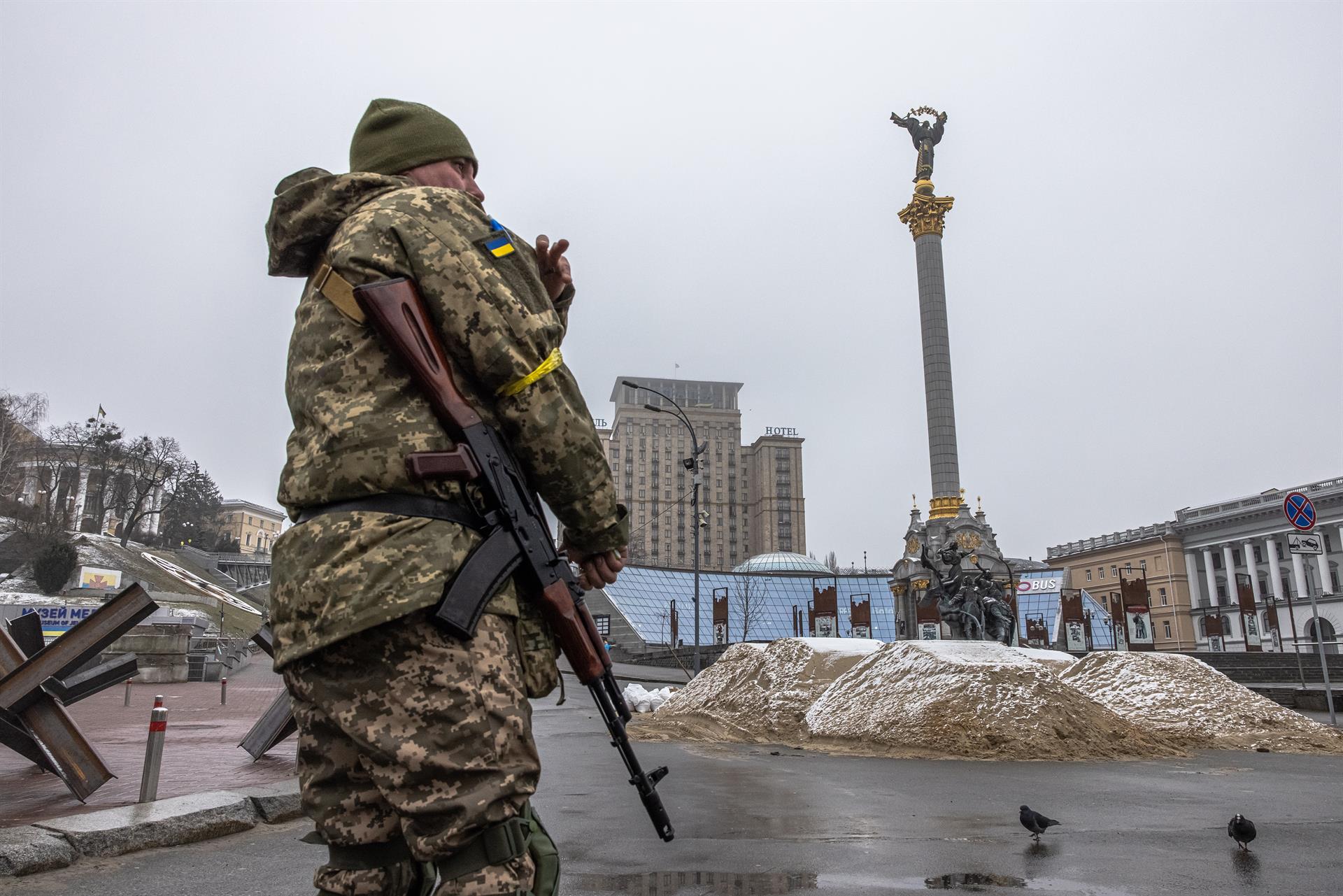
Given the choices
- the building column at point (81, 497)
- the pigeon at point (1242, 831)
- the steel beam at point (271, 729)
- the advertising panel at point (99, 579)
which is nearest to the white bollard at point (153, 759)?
the steel beam at point (271, 729)

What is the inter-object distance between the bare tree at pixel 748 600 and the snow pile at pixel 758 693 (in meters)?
46.6

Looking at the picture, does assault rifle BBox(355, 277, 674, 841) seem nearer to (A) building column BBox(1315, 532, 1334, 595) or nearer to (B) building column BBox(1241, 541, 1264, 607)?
(A) building column BBox(1315, 532, 1334, 595)

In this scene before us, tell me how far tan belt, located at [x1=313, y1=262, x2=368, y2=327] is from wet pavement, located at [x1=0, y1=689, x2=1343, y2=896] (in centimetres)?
275

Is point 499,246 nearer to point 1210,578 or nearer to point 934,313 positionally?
point 934,313

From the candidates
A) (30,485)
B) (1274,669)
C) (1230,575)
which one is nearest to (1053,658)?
(1274,669)

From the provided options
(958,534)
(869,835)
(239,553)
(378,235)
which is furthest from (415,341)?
(239,553)

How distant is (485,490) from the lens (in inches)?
77.5

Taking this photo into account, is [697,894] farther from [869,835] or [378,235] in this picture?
A: [378,235]

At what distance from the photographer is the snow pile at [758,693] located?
11375 millimetres

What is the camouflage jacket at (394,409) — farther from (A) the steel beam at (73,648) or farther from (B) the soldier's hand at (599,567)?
(A) the steel beam at (73,648)

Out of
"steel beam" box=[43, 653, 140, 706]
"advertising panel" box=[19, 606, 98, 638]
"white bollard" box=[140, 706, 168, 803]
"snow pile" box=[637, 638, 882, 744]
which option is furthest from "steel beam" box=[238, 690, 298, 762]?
"advertising panel" box=[19, 606, 98, 638]

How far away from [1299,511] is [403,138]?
46.1 ft

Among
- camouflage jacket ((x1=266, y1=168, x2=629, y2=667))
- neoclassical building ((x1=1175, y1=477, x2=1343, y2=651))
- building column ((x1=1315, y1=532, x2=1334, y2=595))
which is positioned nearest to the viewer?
camouflage jacket ((x1=266, y1=168, x2=629, y2=667))

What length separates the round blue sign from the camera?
12344 mm
